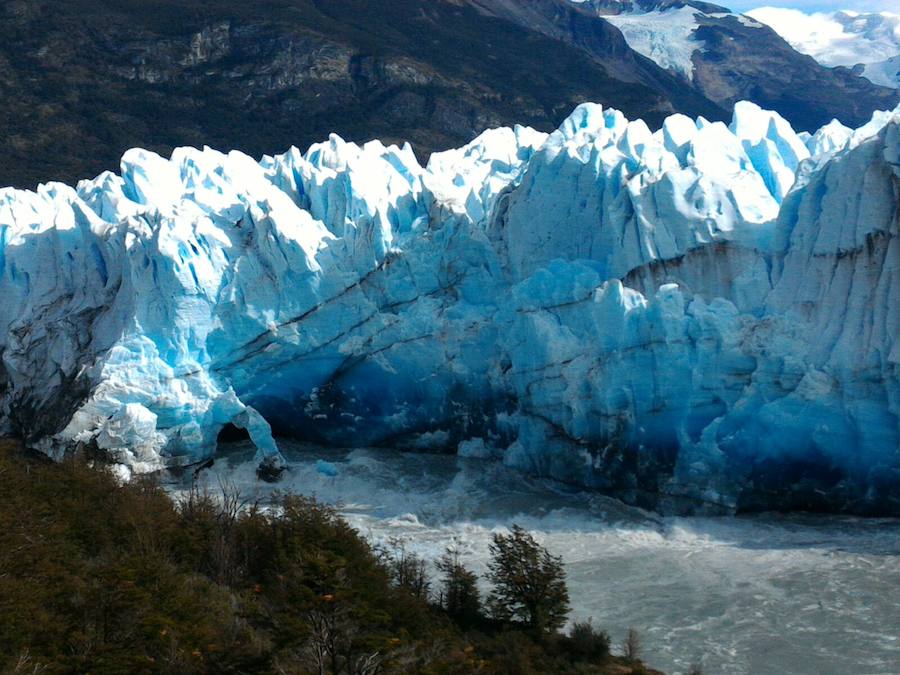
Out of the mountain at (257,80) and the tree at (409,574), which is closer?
the tree at (409,574)

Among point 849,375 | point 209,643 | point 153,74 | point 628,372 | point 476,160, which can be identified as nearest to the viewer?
point 209,643

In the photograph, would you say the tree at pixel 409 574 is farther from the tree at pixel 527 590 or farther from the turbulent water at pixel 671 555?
the turbulent water at pixel 671 555

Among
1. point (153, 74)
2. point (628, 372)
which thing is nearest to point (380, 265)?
point (628, 372)

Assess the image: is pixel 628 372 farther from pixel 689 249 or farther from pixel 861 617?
pixel 861 617

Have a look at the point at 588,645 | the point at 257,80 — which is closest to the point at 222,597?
the point at 588,645

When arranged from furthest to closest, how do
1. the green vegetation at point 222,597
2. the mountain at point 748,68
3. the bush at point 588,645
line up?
the mountain at point 748,68
the bush at point 588,645
the green vegetation at point 222,597

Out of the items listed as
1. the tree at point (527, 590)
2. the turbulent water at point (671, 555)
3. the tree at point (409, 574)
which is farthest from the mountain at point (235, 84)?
the tree at point (527, 590)

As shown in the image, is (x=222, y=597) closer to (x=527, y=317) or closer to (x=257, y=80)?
(x=527, y=317)
